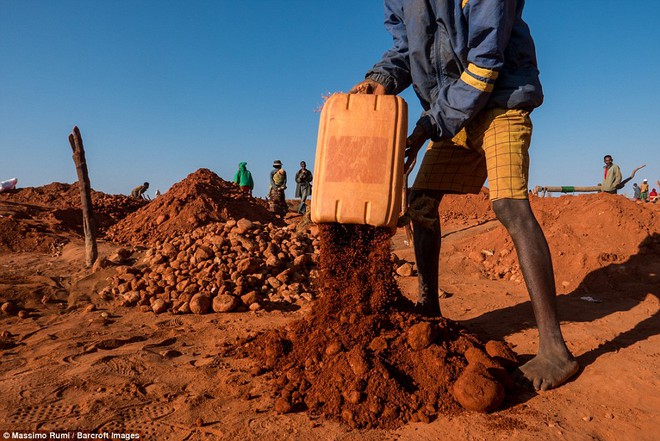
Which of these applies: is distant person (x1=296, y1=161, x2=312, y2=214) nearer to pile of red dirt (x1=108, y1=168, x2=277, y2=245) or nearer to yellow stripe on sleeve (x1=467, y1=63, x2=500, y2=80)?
pile of red dirt (x1=108, y1=168, x2=277, y2=245)

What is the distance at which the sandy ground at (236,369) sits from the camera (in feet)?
5.77

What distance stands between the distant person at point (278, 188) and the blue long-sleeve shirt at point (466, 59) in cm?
1175

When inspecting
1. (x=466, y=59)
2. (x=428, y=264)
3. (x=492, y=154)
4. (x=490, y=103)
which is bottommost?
(x=428, y=264)

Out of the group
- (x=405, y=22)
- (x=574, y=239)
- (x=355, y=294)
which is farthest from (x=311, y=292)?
(x=574, y=239)

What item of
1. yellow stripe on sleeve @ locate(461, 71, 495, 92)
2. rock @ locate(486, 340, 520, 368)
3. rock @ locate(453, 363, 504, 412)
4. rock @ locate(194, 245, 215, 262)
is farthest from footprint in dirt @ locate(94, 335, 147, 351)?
yellow stripe on sleeve @ locate(461, 71, 495, 92)

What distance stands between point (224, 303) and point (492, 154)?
256 centimetres

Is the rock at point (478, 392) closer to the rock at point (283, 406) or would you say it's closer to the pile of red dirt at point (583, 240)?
the rock at point (283, 406)

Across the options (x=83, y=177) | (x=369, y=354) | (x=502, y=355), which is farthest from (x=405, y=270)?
(x=83, y=177)

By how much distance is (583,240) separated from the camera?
213 inches

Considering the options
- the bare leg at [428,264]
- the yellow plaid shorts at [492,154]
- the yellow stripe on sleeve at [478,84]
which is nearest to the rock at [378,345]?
the bare leg at [428,264]

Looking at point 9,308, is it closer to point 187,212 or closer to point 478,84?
point 478,84

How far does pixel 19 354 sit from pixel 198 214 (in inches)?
268

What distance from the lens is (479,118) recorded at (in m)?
2.38

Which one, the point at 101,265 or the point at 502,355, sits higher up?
the point at 101,265
